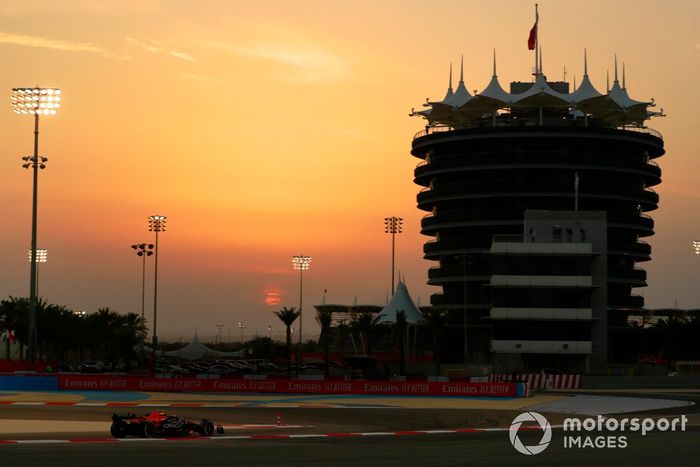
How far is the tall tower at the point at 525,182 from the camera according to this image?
5630 inches

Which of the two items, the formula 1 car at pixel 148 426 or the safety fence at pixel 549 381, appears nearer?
the formula 1 car at pixel 148 426

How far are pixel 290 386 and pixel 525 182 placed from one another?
258 ft

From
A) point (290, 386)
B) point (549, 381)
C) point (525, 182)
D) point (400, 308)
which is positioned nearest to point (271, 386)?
point (290, 386)

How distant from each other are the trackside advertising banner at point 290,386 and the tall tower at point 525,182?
6887cm

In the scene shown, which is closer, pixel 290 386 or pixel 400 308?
pixel 290 386

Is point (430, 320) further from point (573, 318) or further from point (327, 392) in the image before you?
point (327, 392)

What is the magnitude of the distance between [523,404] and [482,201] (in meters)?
88.1

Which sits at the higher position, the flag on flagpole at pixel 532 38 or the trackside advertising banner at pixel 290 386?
the flag on flagpole at pixel 532 38

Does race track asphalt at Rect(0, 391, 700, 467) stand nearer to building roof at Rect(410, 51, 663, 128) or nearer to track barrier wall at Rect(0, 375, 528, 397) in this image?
track barrier wall at Rect(0, 375, 528, 397)

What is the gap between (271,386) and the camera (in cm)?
7356

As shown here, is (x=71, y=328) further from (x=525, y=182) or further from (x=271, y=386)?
(x=271, y=386)

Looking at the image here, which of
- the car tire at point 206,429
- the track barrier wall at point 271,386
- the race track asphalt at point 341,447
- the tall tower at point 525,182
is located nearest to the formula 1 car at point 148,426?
the car tire at point 206,429

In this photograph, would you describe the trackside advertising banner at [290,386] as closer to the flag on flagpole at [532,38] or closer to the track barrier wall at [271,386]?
the track barrier wall at [271,386]

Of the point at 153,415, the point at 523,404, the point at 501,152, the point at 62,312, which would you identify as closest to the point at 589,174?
the point at 501,152
